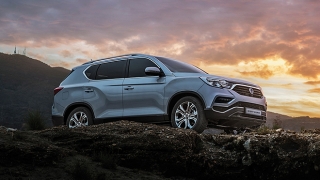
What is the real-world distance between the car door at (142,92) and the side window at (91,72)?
1293 millimetres

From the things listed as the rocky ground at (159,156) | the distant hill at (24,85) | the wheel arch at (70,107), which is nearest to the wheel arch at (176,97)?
the rocky ground at (159,156)

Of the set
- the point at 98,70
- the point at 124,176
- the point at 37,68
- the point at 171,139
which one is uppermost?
the point at 37,68

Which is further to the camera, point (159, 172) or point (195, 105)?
point (195, 105)

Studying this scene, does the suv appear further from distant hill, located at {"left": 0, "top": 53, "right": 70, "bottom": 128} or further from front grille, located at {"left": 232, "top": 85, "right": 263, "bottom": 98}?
distant hill, located at {"left": 0, "top": 53, "right": 70, "bottom": 128}

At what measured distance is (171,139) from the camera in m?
7.48

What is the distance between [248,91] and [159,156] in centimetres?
362

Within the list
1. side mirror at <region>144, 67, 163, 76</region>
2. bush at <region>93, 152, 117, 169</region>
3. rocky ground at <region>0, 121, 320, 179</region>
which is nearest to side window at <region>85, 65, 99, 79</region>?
side mirror at <region>144, 67, 163, 76</region>

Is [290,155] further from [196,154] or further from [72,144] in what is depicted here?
[72,144]

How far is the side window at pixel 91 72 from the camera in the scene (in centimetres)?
1191

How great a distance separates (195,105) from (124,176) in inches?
125

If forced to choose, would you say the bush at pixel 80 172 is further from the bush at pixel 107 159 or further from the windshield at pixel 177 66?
the windshield at pixel 177 66

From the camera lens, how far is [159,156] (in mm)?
7336

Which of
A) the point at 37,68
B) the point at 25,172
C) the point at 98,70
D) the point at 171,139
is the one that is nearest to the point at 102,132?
the point at 171,139

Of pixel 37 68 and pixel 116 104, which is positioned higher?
pixel 37 68
